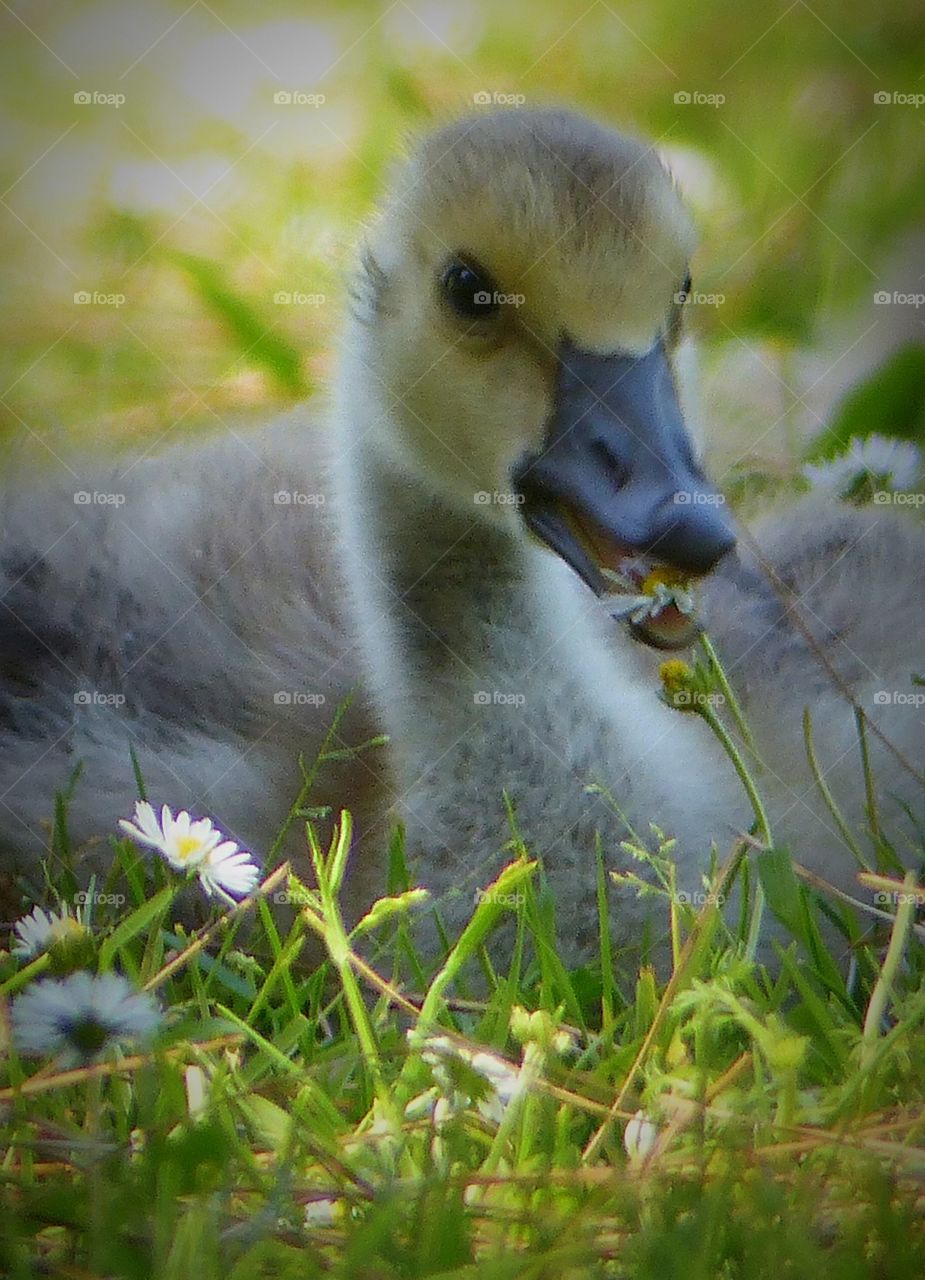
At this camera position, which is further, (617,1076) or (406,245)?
(406,245)

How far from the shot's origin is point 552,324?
1.35 metres

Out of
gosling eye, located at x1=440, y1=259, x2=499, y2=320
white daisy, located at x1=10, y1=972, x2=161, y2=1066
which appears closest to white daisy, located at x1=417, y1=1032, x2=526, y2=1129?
white daisy, located at x1=10, y1=972, x2=161, y2=1066

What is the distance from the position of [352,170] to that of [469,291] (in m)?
0.22

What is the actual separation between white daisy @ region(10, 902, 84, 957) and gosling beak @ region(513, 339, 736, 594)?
536 millimetres

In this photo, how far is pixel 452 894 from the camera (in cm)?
138

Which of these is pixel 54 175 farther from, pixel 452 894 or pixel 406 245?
pixel 452 894

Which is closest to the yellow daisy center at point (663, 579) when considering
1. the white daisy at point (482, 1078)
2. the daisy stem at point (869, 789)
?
the daisy stem at point (869, 789)

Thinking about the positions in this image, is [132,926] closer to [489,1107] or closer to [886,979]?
[489,1107]

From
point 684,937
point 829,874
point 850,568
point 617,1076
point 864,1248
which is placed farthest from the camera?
point 850,568

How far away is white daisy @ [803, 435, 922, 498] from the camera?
5.22 ft

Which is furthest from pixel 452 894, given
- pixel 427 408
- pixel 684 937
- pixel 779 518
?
pixel 779 518

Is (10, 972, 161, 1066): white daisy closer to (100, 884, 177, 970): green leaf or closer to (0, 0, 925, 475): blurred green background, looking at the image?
(100, 884, 177, 970): green leaf

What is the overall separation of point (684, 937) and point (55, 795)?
0.67m

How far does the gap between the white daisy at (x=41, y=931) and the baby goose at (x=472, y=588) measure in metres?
0.26
